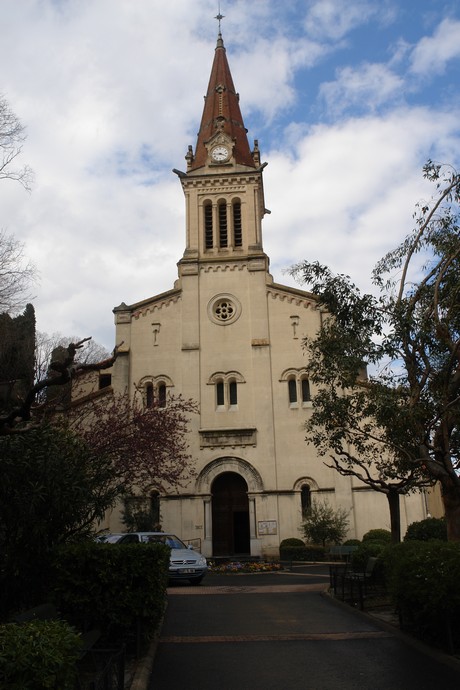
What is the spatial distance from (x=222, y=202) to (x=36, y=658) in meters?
→ 32.3

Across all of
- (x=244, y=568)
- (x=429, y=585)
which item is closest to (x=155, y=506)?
(x=244, y=568)

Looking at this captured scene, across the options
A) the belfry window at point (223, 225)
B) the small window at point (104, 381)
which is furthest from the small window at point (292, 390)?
the small window at point (104, 381)

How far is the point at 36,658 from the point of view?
4.45 m

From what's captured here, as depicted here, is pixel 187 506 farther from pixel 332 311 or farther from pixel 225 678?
pixel 225 678

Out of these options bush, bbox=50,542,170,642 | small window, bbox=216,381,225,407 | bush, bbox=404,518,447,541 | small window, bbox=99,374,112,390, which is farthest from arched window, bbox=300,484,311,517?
bush, bbox=50,542,170,642

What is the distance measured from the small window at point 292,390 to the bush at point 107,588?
22032mm

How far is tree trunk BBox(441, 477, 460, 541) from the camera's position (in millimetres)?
11891

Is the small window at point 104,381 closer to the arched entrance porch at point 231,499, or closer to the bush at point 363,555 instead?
the arched entrance porch at point 231,499

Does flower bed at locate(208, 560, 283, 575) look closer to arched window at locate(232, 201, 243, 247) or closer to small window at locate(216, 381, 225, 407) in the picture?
small window at locate(216, 381, 225, 407)

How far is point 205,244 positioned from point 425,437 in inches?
922

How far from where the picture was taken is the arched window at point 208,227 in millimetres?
34594

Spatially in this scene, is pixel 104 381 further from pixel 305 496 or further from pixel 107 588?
pixel 107 588

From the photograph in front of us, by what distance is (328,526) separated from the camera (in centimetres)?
2784

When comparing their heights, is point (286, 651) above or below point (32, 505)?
below
